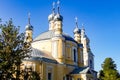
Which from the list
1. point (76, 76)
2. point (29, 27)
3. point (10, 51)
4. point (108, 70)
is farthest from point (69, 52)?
point (10, 51)

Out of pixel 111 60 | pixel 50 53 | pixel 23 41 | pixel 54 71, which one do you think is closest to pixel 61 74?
pixel 54 71

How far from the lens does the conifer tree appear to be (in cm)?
2017

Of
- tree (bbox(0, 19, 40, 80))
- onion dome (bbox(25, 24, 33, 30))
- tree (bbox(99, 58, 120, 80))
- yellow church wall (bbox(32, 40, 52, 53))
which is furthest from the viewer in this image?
onion dome (bbox(25, 24, 33, 30))

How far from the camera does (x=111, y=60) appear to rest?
1718 inches

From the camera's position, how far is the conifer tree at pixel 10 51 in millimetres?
20172

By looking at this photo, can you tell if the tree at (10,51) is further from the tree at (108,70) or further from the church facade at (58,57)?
the tree at (108,70)

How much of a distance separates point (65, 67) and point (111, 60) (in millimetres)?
9668

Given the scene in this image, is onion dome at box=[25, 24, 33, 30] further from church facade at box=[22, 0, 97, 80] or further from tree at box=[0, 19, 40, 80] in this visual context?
tree at box=[0, 19, 40, 80]

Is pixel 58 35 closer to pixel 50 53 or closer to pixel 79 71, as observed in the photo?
pixel 50 53

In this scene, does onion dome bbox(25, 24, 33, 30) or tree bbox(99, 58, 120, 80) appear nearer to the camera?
tree bbox(99, 58, 120, 80)

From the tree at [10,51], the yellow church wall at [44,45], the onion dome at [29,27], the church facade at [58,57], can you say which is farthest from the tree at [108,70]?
the tree at [10,51]

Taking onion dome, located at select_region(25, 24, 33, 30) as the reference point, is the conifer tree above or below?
below

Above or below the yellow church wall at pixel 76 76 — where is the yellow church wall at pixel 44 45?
above

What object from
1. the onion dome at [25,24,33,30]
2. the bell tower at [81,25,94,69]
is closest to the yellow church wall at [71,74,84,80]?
the onion dome at [25,24,33,30]
